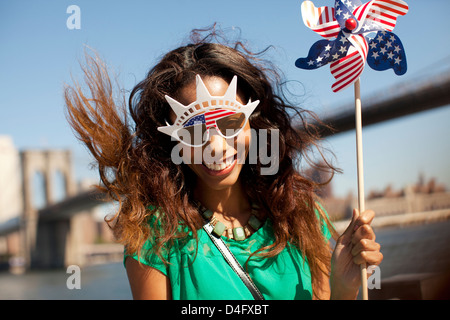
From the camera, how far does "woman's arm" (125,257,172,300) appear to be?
1.37 metres

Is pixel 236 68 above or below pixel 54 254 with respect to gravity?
above

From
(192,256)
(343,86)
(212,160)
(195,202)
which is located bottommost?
(192,256)

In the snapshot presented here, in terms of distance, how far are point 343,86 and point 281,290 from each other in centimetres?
62

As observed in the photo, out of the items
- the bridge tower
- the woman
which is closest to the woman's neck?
the woman

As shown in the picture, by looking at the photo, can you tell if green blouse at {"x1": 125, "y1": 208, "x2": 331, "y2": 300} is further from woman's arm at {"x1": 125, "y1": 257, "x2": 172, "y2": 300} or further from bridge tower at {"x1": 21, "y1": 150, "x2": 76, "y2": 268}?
bridge tower at {"x1": 21, "y1": 150, "x2": 76, "y2": 268}

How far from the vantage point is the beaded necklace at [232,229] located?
56.7 inches

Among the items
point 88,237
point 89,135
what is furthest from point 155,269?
point 88,237

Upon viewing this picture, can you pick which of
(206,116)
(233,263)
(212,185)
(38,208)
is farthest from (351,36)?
(38,208)

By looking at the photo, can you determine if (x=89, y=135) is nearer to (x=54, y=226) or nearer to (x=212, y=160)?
(x=212, y=160)

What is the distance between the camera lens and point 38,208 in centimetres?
2272

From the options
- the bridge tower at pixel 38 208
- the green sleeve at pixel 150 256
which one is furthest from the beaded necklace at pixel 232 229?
the bridge tower at pixel 38 208

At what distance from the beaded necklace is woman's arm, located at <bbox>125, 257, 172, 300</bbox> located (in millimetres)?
212

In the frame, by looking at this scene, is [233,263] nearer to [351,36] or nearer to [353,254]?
[353,254]

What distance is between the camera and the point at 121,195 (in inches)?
60.7
